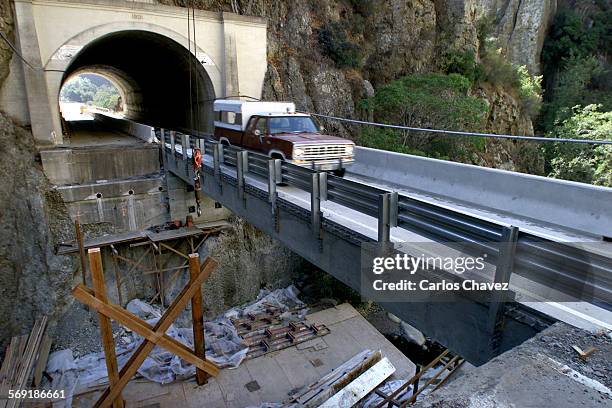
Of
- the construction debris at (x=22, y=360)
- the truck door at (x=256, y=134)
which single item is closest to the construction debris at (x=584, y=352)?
the truck door at (x=256, y=134)

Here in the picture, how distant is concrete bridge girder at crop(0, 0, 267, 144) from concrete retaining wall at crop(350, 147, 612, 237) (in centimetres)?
1156

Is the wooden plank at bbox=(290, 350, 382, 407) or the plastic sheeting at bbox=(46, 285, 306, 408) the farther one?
the plastic sheeting at bbox=(46, 285, 306, 408)

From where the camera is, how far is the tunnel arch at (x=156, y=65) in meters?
16.1

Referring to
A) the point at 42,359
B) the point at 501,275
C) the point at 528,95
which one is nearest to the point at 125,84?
the point at 42,359

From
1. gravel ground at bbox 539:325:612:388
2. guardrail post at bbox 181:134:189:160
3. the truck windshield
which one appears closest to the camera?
gravel ground at bbox 539:325:612:388

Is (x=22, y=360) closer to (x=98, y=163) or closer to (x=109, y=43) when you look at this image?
(x=98, y=163)

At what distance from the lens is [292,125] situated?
35.3 feet

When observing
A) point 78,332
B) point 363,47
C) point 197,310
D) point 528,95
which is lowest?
point 78,332

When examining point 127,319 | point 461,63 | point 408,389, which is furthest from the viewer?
point 461,63

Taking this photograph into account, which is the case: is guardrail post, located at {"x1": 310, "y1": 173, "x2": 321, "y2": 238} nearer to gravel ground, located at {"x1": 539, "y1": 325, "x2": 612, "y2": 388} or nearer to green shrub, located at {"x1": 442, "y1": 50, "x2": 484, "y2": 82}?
gravel ground, located at {"x1": 539, "y1": 325, "x2": 612, "y2": 388}

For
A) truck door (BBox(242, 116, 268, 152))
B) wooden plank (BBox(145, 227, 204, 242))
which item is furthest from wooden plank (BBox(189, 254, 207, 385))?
wooden plank (BBox(145, 227, 204, 242))

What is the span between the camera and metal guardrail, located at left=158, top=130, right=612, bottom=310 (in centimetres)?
306

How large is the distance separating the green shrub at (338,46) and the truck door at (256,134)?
578 inches

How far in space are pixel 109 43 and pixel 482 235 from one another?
2150 centimetres
